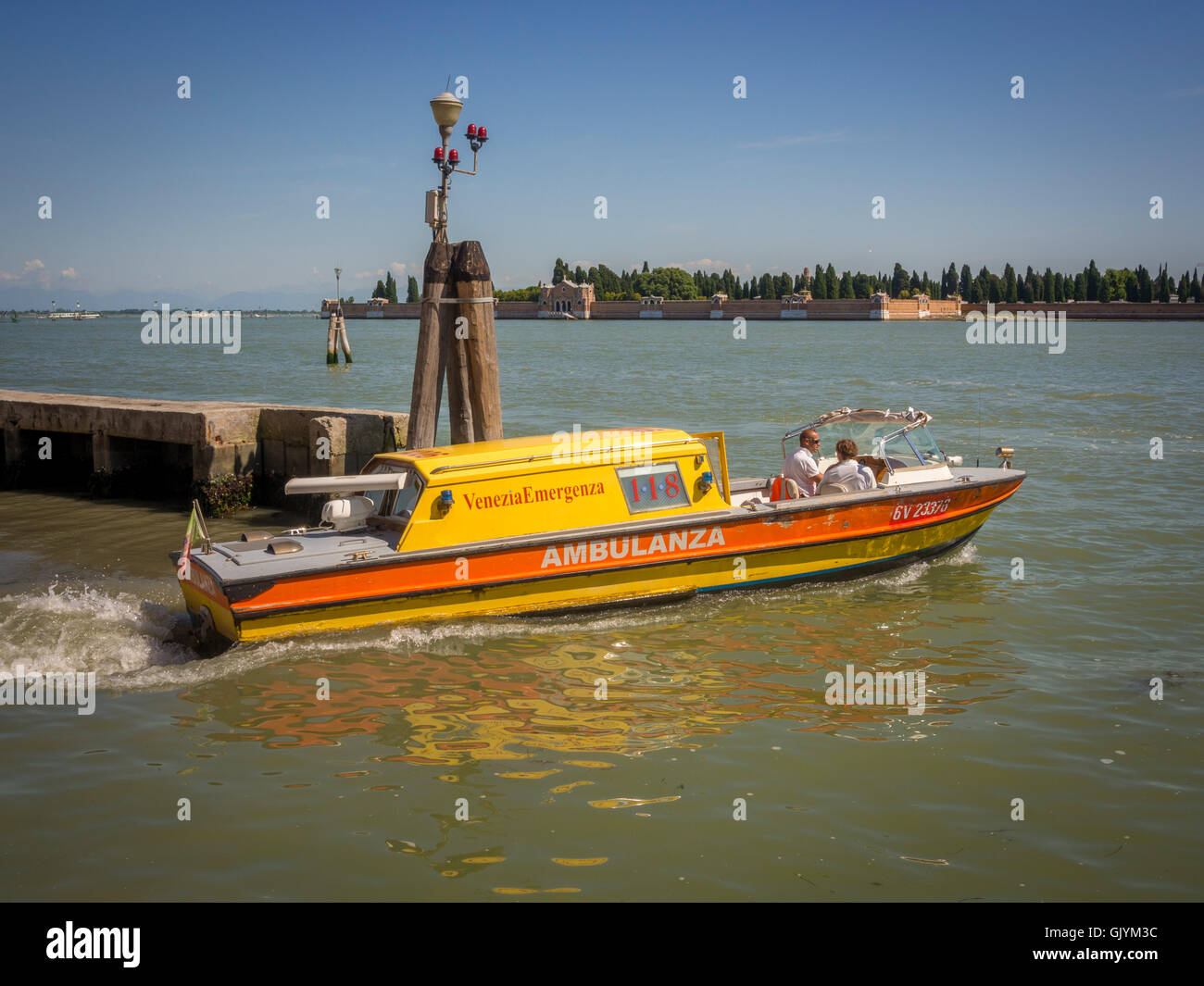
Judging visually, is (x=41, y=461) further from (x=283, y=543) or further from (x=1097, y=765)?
(x=1097, y=765)

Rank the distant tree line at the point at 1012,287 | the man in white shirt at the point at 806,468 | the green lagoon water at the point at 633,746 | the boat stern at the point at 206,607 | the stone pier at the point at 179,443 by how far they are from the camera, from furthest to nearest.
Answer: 1. the distant tree line at the point at 1012,287
2. the stone pier at the point at 179,443
3. the man in white shirt at the point at 806,468
4. the boat stern at the point at 206,607
5. the green lagoon water at the point at 633,746

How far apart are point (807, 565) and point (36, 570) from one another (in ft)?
30.4

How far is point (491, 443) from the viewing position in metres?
10.9

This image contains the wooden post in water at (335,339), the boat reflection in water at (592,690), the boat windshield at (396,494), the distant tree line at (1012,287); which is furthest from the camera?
the distant tree line at (1012,287)

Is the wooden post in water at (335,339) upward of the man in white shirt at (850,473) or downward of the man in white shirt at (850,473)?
upward

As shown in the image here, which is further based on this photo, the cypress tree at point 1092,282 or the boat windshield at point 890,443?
the cypress tree at point 1092,282

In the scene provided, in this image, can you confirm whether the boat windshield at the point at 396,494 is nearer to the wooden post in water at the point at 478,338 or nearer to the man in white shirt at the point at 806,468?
the wooden post in water at the point at 478,338

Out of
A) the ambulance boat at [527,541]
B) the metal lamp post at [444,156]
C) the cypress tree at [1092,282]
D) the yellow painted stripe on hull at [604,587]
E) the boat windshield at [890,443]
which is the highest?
the cypress tree at [1092,282]

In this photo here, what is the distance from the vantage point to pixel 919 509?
41.0ft

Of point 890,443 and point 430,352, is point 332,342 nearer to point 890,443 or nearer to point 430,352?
point 430,352

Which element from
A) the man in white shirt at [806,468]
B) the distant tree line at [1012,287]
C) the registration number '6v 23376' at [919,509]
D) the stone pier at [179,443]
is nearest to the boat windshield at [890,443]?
the registration number '6v 23376' at [919,509]

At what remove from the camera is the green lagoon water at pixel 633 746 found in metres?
5.90

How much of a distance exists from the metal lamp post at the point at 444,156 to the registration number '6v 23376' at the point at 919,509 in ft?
21.9

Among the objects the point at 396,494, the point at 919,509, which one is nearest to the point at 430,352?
the point at 396,494
